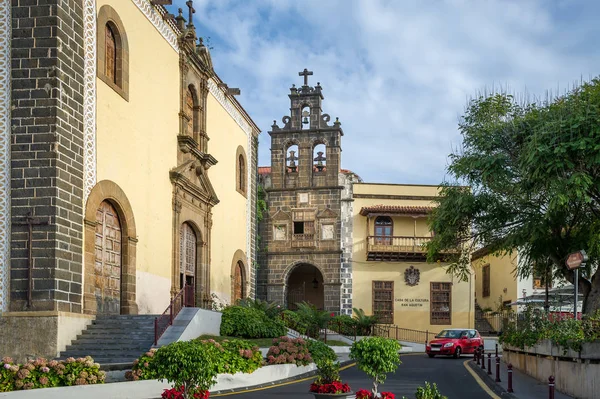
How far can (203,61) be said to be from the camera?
27328mm

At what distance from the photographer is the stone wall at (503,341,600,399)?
559 inches

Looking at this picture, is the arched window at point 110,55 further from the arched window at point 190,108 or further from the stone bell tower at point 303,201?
the stone bell tower at point 303,201

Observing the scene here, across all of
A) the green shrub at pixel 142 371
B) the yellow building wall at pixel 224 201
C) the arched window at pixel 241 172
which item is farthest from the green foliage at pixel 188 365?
the arched window at pixel 241 172

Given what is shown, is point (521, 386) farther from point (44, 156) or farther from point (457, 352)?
point (457, 352)

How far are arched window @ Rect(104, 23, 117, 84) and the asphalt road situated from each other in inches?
349

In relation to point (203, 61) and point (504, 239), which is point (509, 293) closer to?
point (504, 239)

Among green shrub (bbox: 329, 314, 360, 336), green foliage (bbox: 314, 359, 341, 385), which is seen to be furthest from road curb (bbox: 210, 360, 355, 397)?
green shrub (bbox: 329, 314, 360, 336)

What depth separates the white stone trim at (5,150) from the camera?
652 inches

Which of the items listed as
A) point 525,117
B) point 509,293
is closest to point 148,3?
point 525,117

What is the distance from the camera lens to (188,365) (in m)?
10.9

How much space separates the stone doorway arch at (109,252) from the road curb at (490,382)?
8.95 m

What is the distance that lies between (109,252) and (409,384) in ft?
25.8

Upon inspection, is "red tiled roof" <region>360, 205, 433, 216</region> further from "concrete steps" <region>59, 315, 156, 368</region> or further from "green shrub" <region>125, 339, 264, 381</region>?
"green shrub" <region>125, 339, 264, 381</region>

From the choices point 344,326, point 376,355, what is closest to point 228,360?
point 376,355
